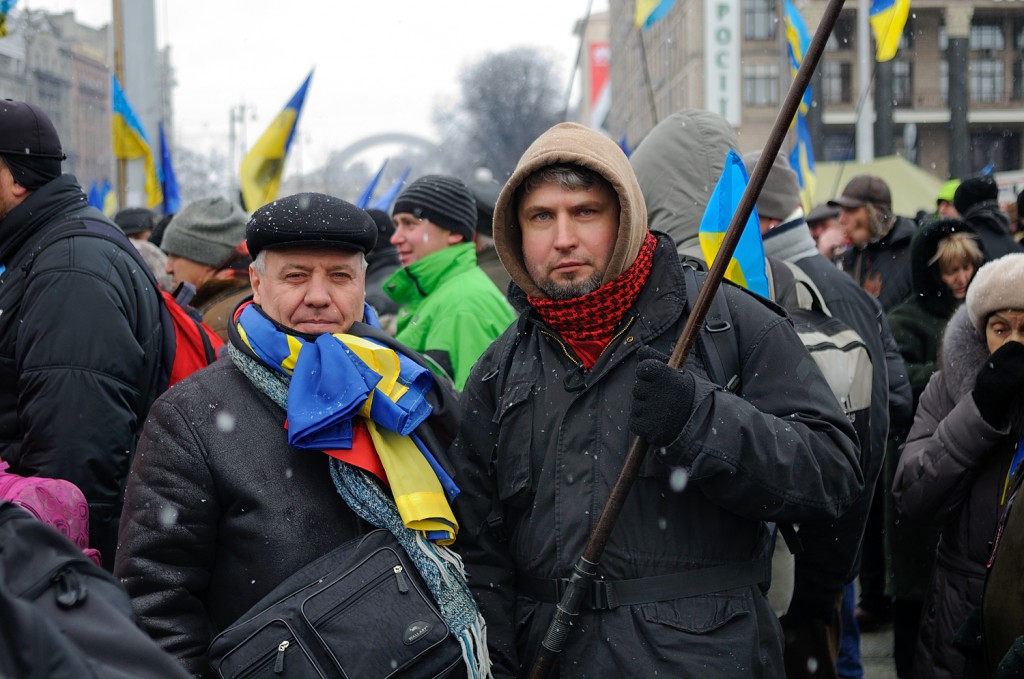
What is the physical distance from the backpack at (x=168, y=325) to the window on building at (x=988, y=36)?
166ft

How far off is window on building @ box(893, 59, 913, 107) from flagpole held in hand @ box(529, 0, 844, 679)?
4971 centimetres

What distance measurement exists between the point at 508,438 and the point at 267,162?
568 cm

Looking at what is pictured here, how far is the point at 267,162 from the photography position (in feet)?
25.5

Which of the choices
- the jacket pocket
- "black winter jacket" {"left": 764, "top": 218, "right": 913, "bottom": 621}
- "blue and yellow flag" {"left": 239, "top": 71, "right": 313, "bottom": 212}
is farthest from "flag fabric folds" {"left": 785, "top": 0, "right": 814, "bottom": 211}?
the jacket pocket

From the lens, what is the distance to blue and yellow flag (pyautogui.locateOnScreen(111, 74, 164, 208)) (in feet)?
30.5

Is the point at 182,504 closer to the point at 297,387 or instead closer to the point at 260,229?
the point at 297,387

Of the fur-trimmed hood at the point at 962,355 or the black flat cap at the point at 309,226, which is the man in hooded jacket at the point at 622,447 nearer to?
the black flat cap at the point at 309,226

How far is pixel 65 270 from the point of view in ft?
10.5

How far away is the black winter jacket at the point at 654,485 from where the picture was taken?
2270mm

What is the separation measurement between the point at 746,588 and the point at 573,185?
38.9 inches

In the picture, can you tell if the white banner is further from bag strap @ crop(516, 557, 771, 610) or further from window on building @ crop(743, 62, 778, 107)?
window on building @ crop(743, 62, 778, 107)

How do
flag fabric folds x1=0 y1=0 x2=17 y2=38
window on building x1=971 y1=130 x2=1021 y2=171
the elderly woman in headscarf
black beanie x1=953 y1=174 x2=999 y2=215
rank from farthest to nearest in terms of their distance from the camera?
window on building x1=971 y1=130 x2=1021 y2=171
black beanie x1=953 y1=174 x2=999 y2=215
flag fabric folds x1=0 y1=0 x2=17 y2=38
the elderly woman in headscarf

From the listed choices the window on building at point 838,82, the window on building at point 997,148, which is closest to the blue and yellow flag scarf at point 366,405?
the window on building at point 997,148

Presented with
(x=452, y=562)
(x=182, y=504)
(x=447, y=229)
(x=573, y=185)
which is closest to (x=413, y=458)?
(x=452, y=562)
